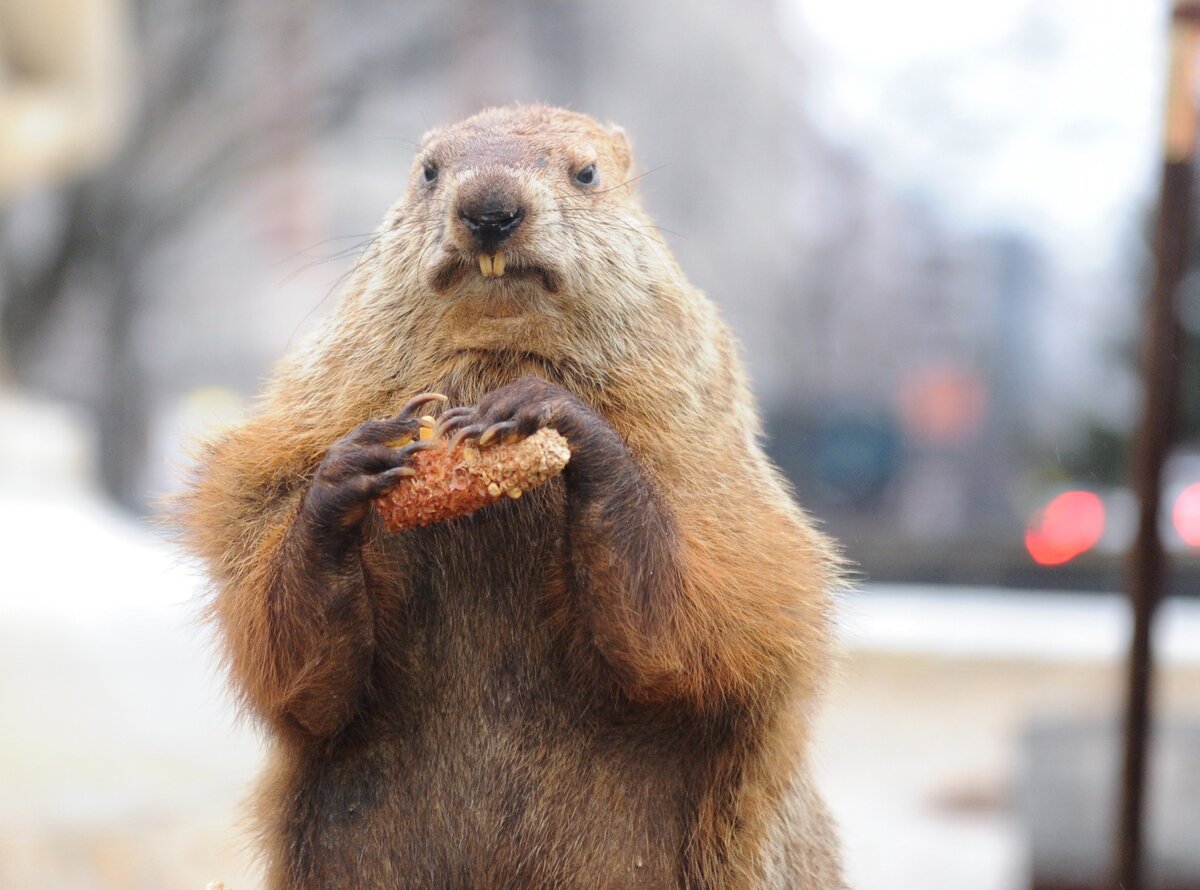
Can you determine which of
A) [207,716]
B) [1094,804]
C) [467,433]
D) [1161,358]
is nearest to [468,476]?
[467,433]

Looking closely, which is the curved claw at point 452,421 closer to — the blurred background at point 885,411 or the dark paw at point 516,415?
the dark paw at point 516,415

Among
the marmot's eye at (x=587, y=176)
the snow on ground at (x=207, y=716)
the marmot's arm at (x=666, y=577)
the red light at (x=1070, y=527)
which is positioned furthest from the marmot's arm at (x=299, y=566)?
the red light at (x=1070, y=527)

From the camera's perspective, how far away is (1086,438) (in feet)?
9.29

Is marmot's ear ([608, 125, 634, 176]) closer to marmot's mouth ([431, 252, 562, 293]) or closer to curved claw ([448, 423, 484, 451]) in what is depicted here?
marmot's mouth ([431, 252, 562, 293])

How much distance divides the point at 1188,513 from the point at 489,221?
5.08 ft

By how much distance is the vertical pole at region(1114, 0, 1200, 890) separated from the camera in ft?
5.60

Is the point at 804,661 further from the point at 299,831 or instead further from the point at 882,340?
the point at 882,340

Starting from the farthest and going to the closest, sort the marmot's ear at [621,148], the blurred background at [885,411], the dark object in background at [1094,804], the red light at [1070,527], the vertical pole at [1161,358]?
the dark object in background at [1094,804], the blurred background at [885,411], the red light at [1070,527], the vertical pole at [1161,358], the marmot's ear at [621,148]

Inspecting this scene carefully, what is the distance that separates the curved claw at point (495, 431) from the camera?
1.00 m

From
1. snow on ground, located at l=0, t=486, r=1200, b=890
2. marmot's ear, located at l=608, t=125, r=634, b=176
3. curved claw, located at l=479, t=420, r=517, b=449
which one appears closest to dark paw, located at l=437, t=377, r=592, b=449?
curved claw, located at l=479, t=420, r=517, b=449

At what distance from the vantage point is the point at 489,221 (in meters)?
1.06

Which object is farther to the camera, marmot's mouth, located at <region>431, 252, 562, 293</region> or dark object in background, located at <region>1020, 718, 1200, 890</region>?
dark object in background, located at <region>1020, 718, 1200, 890</region>

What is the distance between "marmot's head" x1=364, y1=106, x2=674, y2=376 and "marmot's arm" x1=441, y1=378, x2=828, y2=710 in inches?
4.0

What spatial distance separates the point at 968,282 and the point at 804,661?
2.24m
